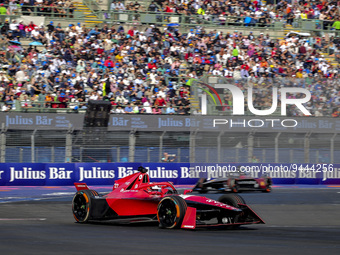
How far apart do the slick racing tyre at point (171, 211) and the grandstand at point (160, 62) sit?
1593 cm

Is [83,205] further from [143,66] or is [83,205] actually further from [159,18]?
[159,18]

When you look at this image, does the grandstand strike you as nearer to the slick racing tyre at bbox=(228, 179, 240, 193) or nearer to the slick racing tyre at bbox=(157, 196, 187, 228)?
the slick racing tyre at bbox=(228, 179, 240, 193)

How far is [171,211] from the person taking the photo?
11867 mm

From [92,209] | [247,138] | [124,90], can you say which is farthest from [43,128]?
[92,209]

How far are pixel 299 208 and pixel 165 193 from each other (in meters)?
6.69

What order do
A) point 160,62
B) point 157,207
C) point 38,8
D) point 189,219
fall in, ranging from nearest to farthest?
point 189,219, point 157,207, point 160,62, point 38,8

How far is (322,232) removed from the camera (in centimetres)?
1197

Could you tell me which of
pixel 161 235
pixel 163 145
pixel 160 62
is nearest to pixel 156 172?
pixel 163 145

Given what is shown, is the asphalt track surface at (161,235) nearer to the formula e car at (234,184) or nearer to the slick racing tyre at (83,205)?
the slick racing tyre at (83,205)

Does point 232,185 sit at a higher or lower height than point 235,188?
higher

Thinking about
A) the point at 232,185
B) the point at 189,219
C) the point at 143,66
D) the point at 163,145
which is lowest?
the point at 232,185

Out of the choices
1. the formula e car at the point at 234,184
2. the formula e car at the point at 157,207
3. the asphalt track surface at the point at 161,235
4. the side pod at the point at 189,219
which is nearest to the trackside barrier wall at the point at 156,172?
the formula e car at the point at 234,184

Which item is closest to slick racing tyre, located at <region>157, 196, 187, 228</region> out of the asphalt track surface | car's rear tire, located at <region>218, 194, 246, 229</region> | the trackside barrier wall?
the asphalt track surface

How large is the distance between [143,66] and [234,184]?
10.4 metres
